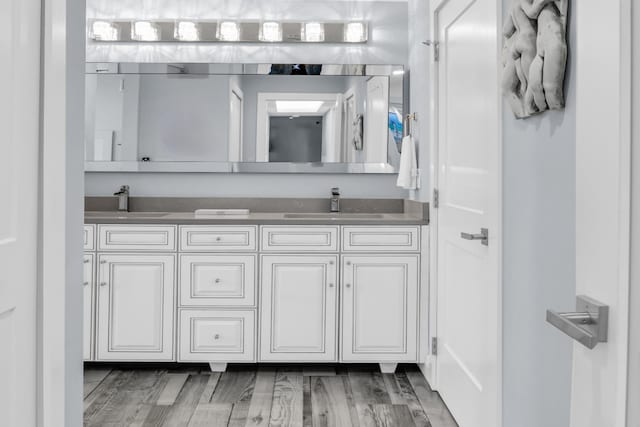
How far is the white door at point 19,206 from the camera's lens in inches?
38.1

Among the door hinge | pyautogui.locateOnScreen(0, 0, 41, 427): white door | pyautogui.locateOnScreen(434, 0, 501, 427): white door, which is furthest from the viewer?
the door hinge

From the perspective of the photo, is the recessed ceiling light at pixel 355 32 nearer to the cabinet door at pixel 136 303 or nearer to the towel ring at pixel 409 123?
the towel ring at pixel 409 123

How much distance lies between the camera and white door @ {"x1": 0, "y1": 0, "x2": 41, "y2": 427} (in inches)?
38.1

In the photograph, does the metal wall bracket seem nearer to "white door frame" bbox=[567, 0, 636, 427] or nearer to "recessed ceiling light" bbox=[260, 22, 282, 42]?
"white door frame" bbox=[567, 0, 636, 427]

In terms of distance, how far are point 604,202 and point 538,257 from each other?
815 mm

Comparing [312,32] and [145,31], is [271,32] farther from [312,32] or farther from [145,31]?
[145,31]

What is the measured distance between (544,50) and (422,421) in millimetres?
1682

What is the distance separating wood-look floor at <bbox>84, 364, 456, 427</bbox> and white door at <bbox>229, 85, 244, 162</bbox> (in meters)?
1.31

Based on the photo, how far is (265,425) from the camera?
7.52ft

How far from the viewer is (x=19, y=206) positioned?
3.34 feet

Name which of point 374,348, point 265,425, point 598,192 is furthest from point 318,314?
point 598,192

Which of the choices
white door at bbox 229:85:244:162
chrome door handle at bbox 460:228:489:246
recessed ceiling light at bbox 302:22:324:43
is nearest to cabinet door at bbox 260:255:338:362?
white door at bbox 229:85:244:162

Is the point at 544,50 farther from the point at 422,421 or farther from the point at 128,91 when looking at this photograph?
the point at 128,91

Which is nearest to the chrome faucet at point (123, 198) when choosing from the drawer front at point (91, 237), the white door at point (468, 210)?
the drawer front at point (91, 237)
